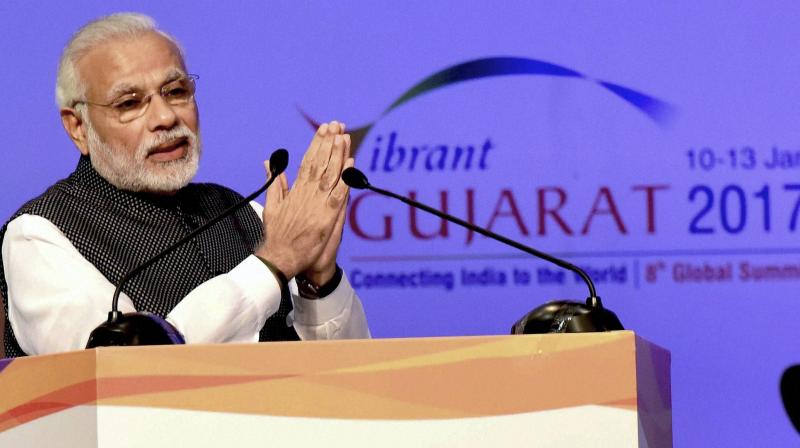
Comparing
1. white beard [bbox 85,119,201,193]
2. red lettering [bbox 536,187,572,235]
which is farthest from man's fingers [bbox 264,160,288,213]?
red lettering [bbox 536,187,572,235]

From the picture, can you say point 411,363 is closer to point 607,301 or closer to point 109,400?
point 109,400

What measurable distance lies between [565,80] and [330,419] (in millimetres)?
1673

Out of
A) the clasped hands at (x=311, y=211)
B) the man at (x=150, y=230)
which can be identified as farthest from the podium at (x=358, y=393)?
the clasped hands at (x=311, y=211)

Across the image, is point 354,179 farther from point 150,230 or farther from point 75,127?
point 75,127

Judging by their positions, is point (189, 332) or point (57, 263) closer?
point (189, 332)

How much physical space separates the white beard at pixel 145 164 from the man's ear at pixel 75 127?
4cm

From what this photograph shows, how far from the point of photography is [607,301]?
2.86 metres

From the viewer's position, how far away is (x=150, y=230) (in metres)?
2.39

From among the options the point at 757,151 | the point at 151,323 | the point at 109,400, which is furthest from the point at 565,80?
the point at 109,400

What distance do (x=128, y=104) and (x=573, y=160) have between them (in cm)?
101

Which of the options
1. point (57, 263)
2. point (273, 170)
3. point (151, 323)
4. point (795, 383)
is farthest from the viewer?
point (795, 383)

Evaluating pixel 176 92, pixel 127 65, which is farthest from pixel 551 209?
pixel 127 65

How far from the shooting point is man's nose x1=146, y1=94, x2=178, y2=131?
7.73 ft

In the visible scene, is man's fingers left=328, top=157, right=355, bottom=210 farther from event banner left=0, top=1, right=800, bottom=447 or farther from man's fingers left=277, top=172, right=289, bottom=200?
event banner left=0, top=1, right=800, bottom=447
